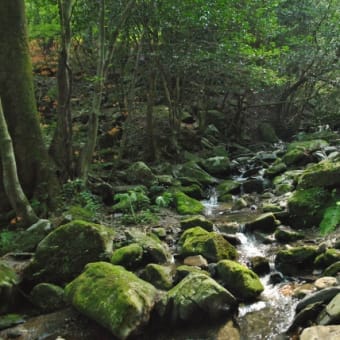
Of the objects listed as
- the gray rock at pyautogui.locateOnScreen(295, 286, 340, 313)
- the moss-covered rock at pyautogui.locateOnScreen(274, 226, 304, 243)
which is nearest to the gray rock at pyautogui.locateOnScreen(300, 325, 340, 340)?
the gray rock at pyautogui.locateOnScreen(295, 286, 340, 313)

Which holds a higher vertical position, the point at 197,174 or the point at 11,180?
the point at 11,180

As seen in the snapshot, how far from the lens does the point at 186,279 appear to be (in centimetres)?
500

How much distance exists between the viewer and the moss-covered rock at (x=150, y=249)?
6.19 metres

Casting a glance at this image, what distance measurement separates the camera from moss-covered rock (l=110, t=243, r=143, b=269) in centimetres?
584

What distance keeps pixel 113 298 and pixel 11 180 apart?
343 cm

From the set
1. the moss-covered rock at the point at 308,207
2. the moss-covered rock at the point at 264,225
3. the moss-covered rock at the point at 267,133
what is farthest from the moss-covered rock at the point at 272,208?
the moss-covered rock at the point at 267,133

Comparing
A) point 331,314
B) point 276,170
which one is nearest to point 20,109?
point 331,314

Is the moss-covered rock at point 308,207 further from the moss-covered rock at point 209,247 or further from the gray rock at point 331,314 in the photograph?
the gray rock at point 331,314

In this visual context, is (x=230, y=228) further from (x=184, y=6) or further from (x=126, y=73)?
(x=126, y=73)

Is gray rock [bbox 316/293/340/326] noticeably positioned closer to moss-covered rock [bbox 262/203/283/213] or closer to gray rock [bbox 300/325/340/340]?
gray rock [bbox 300/325/340/340]

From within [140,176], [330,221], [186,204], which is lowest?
[186,204]

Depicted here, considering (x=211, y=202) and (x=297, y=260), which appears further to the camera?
(x=211, y=202)

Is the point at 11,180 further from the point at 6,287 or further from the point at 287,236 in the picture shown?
the point at 287,236

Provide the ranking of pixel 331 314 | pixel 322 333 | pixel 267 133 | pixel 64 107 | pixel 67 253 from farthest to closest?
pixel 267 133, pixel 64 107, pixel 67 253, pixel 331 314, pixel 322 333
